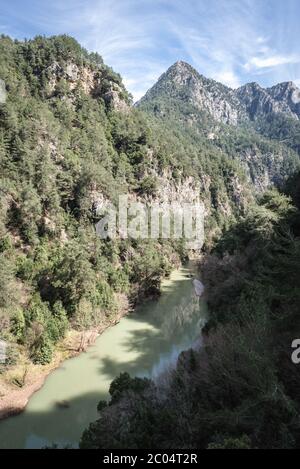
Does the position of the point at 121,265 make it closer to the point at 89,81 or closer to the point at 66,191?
the point at 66,191

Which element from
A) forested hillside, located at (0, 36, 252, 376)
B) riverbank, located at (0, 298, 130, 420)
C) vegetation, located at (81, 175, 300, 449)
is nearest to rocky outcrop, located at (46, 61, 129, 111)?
forested hillside, located at (0, 36, 252, 376)

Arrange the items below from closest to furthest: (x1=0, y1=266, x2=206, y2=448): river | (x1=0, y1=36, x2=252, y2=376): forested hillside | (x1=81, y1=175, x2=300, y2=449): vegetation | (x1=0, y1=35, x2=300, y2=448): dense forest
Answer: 1. (x1=81, y1=175, x2=300, y2=449): vegetation
2. (x1=0, y1=35, x2=300, y2=448): dense forest
3. (x1=0, y1=266, x2=206, y2=448): river
4. (x1=0, y1=36, x2=252, y2=376): forested hillside

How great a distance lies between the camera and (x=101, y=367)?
31.2 m

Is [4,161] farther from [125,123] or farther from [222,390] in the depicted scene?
[125,123]

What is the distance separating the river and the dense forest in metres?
2.20

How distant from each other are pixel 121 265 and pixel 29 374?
921 inches

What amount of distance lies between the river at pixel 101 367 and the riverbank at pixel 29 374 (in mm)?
465

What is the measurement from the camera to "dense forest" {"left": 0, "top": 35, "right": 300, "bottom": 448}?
16469 mm

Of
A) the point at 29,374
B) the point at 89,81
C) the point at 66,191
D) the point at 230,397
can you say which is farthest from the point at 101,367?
the point at 89,81

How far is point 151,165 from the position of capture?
81.2 m

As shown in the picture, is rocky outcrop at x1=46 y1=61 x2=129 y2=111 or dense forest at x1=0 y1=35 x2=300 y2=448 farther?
rocky outcrop at x1=46 y1=61 x2=129 y2=111

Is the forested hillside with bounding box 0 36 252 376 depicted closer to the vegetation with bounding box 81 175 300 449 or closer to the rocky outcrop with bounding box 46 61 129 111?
the rocky outcrop with bounding box 46 61 129 111

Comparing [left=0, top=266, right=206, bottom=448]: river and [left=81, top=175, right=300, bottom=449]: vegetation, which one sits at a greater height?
[left=81, top=175, right=300, bottom=449]: vegetation
